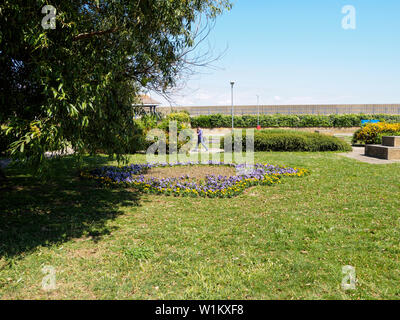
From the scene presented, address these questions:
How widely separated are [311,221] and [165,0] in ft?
14.7

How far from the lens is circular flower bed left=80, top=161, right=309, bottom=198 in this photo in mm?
7609

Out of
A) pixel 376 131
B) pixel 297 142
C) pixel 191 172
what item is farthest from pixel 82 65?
pixel 376 131

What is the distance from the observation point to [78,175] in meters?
9.98

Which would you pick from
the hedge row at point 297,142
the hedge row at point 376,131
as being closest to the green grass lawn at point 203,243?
the hedge row at point 297,142

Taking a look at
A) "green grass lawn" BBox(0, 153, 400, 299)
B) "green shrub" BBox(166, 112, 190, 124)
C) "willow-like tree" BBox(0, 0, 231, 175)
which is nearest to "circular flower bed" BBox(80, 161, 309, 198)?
"green grass lawn" BBox(0, 153, 400, 299)

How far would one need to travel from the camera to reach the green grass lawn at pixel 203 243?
343cm

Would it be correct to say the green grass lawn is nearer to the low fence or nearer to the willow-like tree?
the willow-like tree

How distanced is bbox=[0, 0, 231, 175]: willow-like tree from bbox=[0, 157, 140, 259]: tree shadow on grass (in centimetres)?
110

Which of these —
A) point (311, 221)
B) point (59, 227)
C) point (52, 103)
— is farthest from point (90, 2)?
point (311, 221)

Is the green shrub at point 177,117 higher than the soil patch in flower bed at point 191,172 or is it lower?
higher

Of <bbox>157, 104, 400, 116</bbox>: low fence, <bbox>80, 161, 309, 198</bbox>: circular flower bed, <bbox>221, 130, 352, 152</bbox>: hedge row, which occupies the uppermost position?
<bbox>157, 104, 400, 116</bbox>: low fence

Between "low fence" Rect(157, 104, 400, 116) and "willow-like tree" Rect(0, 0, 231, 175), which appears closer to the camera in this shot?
"willow-like tree" Rect(0, 0, 231, 175)

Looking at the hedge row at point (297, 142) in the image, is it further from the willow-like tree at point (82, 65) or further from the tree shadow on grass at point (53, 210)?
the willow-like tree at point (82, 65)

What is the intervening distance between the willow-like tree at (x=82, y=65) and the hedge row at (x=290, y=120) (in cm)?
2682
